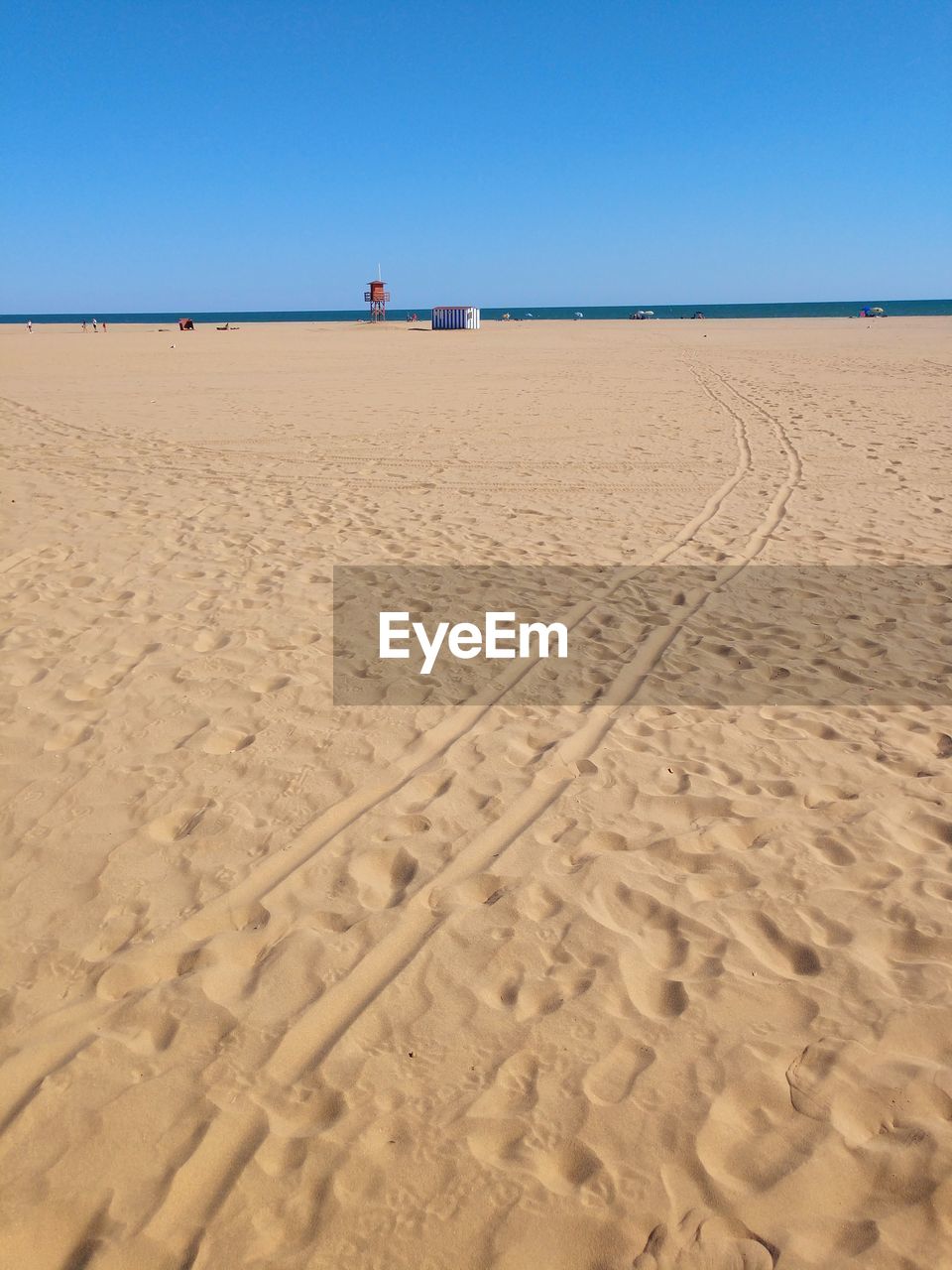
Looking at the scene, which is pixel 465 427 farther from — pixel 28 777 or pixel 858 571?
pixel 28 777

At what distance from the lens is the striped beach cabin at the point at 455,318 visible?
4775cm

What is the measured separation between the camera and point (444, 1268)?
1.95m

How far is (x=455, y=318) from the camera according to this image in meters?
48.2

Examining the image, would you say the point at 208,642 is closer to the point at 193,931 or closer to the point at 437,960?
the point at 193,931

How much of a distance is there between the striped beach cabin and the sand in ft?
147

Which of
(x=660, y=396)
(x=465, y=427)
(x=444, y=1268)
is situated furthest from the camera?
(x=660, y=396)

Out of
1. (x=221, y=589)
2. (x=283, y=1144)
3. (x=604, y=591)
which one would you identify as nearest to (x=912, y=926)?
(x=283, y=1144)

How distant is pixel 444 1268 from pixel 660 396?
16561 mm

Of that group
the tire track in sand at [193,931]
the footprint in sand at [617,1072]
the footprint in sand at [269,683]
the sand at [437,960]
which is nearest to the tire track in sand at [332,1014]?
the sand at [437,960]

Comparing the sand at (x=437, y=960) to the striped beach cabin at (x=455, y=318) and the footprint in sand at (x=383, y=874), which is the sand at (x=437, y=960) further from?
the striped beach cabin at (x=455, y=318)

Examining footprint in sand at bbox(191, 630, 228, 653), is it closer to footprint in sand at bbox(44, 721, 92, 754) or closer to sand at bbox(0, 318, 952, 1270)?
sand at bbox(0, 318, 952, 1270)

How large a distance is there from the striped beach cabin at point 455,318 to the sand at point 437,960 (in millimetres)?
44752

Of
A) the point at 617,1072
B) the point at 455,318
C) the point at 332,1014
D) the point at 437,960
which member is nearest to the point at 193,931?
the point at 332,1014

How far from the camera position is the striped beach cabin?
47750 millimetres
